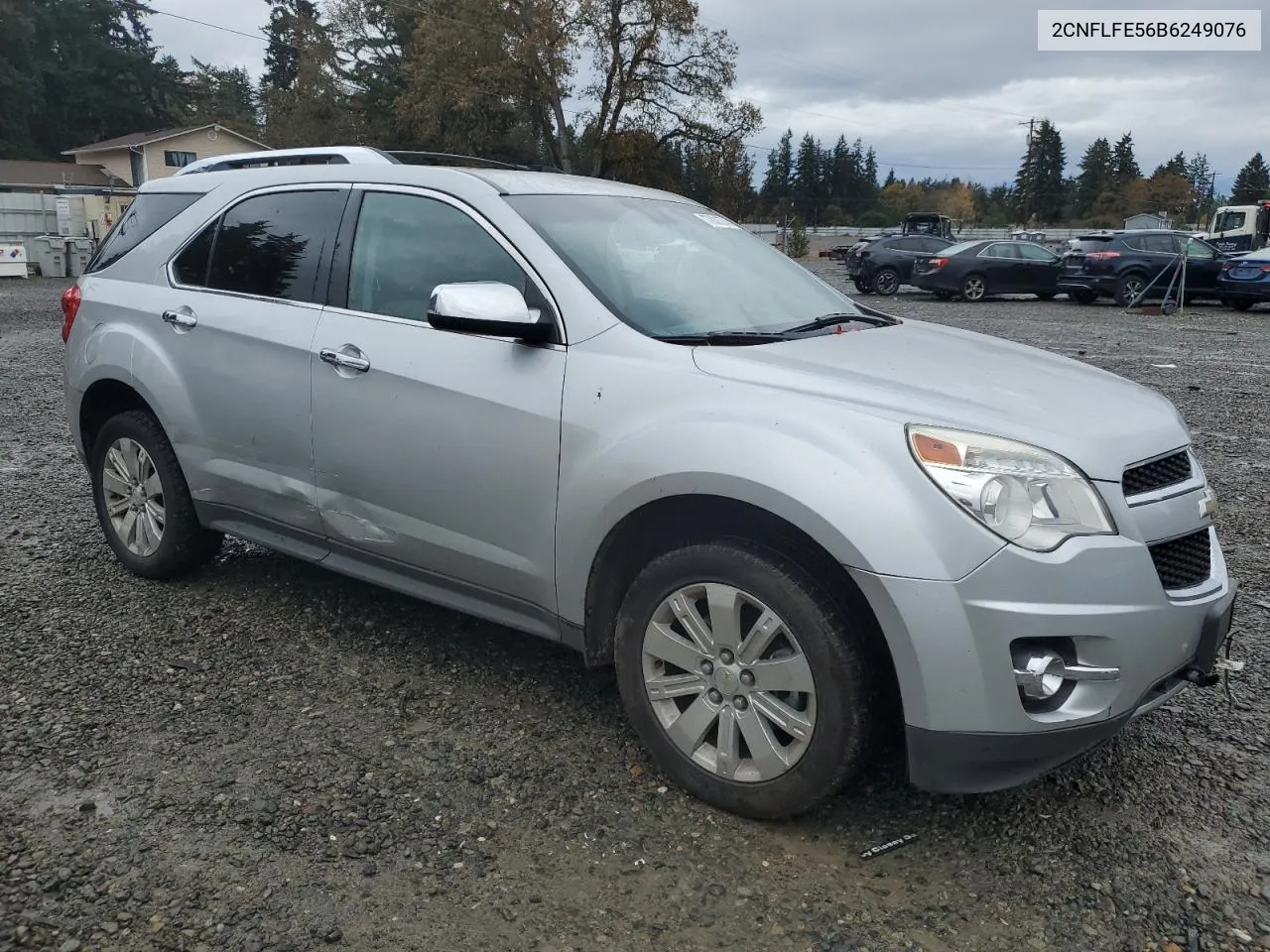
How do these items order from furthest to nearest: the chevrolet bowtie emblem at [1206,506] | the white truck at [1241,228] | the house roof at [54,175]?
the house roof at [54,175]
the white truck at [1241,228]
the chevrolet bowtie emblem at [1206,506]

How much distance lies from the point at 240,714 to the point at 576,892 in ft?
4.77

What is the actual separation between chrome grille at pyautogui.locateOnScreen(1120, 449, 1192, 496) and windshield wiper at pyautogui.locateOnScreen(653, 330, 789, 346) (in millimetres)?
1053

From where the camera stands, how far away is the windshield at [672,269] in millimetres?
3223

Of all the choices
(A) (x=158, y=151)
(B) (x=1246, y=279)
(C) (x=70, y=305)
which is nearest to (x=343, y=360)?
(C) (x=70, y=305)

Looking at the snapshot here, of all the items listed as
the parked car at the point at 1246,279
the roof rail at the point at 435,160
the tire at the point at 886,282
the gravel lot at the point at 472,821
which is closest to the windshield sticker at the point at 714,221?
the roof rail at the point at 435,160

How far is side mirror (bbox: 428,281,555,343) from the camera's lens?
302 cm

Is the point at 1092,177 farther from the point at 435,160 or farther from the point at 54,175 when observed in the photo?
the point at 435,160

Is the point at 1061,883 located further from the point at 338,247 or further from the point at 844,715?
the point at 338,247

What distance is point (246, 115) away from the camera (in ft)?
275

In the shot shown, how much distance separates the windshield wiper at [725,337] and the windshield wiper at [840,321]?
144 millimetres

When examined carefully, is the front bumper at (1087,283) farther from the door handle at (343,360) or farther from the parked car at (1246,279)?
the door handle at (343,360)

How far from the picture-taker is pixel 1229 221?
36.4 m

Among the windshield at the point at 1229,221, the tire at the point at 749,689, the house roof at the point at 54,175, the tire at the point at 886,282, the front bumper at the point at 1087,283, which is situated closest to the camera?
the tire at the point at 749,689

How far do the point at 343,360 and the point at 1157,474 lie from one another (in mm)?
2502
